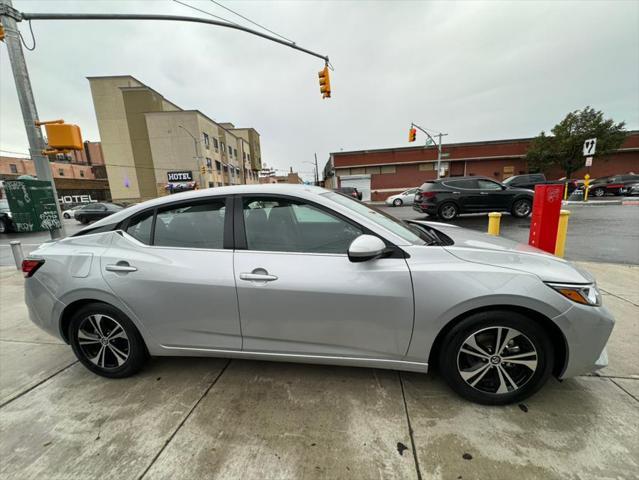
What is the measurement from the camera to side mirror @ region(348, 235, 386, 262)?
176cm

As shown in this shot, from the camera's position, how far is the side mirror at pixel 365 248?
176 centimetres

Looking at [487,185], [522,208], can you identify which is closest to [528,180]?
[522,208]

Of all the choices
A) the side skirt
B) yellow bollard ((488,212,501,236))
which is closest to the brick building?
yellow bollard ((488,212,501,236))

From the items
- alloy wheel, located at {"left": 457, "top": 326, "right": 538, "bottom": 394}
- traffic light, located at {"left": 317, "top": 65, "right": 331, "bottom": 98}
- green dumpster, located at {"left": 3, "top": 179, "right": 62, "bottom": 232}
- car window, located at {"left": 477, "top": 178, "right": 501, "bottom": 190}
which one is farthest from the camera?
car window, located at {"left": 477, "top": 178, "right": 501, "bottom": 190}

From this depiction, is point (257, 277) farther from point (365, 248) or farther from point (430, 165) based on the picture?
point (430, 165)

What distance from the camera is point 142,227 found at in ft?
7.77

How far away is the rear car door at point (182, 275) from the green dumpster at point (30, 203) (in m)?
4.46

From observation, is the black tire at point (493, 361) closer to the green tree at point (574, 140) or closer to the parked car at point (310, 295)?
the parked car at point (310, 295)

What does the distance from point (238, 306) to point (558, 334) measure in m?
2.17

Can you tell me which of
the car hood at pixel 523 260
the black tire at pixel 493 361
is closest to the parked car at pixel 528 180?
the car hood at pixel 523 260

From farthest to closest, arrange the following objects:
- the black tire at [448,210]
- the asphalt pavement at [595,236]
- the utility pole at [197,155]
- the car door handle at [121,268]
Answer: the utility pole at [197,155] → the black tire at [448,210] → the asphalt pavement at [595,236] → the car door handle at [121,268]

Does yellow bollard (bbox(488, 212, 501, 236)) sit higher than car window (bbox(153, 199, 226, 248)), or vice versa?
car window (bbox(153, 199, 226, 248))

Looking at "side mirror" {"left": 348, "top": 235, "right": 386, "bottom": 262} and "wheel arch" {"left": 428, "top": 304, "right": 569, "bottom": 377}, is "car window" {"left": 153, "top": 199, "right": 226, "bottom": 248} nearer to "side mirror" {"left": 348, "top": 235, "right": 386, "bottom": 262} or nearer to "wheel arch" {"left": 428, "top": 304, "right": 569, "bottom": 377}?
"side mirror" {"left": 348, "top": 235, "right": 386, "bottom": 262}

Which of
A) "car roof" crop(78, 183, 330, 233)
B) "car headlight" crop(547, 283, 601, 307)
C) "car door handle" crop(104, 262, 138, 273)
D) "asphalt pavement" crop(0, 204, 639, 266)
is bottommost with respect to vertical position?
"asphalt pavement" crop(0, 204, 639, 266)
